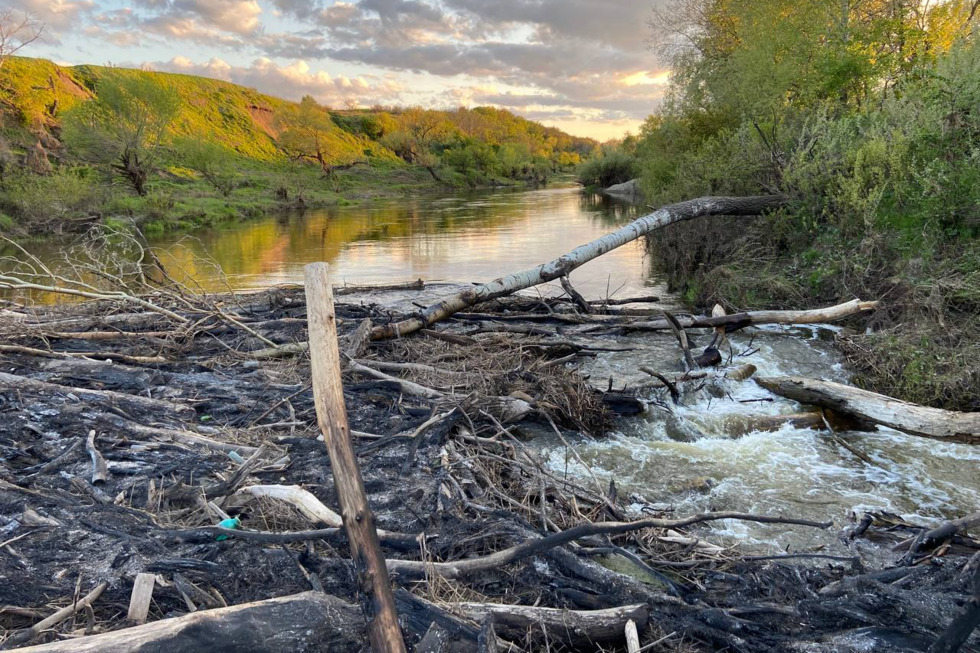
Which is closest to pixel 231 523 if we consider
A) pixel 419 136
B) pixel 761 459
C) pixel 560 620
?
pixel 560 620

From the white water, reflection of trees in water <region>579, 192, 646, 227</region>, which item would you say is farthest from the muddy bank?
reflection of trees in water <region>579, 192, 646, 227</region>

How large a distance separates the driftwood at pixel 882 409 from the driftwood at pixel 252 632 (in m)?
6.56

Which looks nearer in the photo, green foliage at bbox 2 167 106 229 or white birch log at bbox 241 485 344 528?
white birch log at bbox 241 485 344 528

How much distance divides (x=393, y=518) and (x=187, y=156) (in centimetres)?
5040

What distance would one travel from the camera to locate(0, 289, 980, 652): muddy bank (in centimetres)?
278

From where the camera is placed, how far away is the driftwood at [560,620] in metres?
2.66

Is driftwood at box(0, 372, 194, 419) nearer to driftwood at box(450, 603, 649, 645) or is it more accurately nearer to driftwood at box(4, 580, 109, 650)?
driftwood at box(4, 580, 109, 650)

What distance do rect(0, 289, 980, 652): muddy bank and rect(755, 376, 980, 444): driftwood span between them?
2.16 m

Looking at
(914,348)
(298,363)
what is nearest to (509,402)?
(298,363)

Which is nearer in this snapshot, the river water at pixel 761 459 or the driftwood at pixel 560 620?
the driftwood at pixel 560 620

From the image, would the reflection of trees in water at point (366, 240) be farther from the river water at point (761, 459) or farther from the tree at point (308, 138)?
the tree at point (308, 138)

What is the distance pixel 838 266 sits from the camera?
10.2 meters

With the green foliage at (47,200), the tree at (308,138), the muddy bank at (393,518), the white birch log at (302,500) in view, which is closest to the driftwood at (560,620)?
the muddy bank at (393,518)

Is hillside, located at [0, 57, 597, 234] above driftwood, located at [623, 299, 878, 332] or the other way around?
above
